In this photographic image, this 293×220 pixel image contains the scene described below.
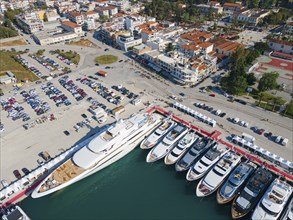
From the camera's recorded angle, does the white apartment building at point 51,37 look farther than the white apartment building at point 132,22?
No

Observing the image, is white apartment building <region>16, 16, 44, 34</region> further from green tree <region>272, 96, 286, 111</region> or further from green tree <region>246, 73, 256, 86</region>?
green tree <region>272, 96, 286, 111</region>

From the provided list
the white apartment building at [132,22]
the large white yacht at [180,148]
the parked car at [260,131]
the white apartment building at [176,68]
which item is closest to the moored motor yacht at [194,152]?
the large white yacht at [180,148]

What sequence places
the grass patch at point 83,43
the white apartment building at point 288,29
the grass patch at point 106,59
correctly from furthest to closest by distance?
the white apartment building at point 288,29, the grass patch at point 83,43, the grass patch at point 106,59

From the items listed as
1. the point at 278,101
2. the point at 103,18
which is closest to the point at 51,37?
the point at 103,18

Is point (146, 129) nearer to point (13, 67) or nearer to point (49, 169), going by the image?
point (49, 169)

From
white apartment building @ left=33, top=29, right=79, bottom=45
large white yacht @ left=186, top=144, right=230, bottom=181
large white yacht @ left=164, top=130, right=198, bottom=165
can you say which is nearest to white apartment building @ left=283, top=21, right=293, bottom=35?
large white yacht @ left=164, top=130, right=198, bottom=165

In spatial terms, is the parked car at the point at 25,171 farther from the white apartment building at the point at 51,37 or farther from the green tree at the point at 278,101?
the white apartment building at the point at 51,37

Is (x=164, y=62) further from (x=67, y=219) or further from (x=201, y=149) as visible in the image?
(x=67, y=219)
